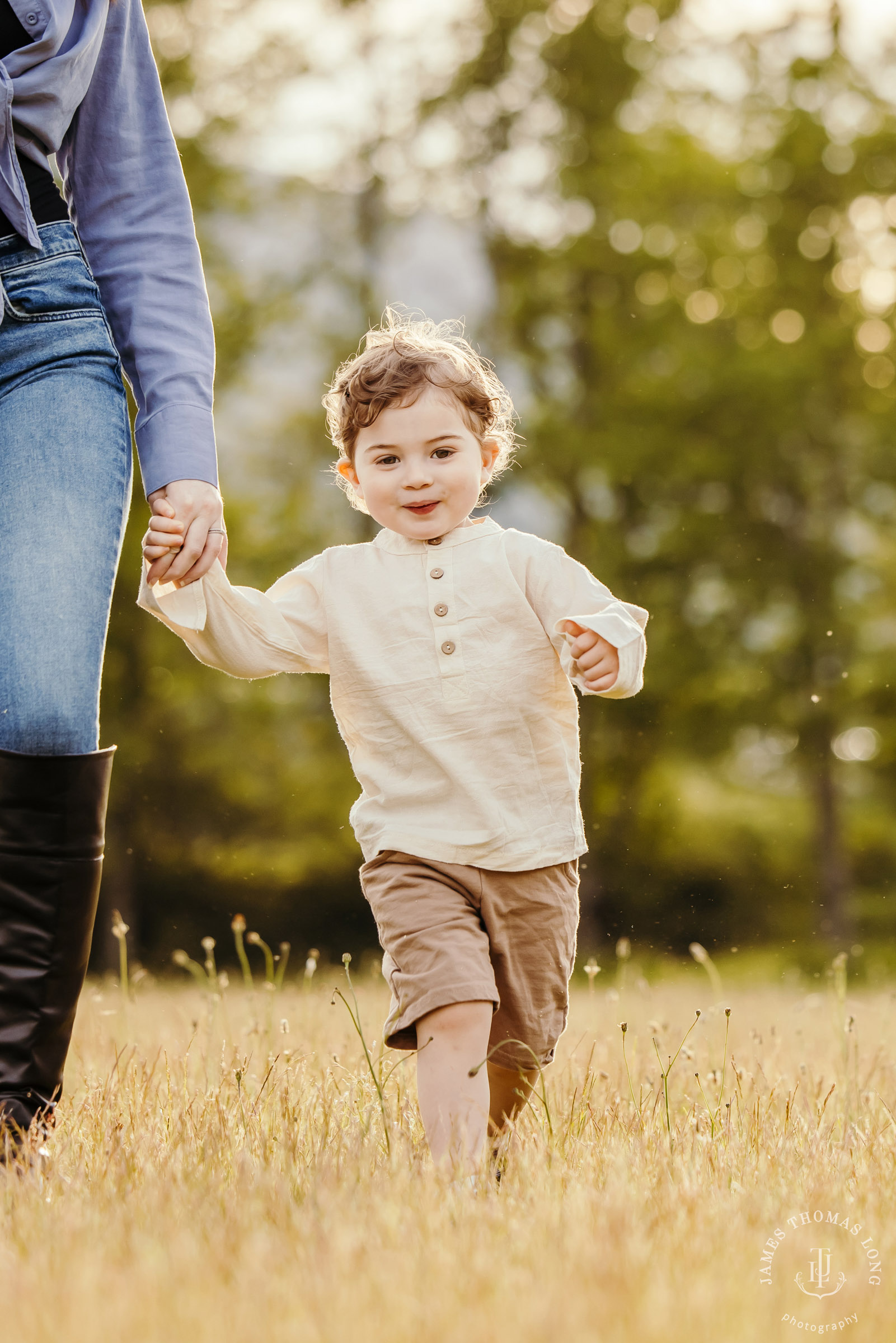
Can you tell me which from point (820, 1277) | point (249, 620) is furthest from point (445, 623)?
point (820, 1277)

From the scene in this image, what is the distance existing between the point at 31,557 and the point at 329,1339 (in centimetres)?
134

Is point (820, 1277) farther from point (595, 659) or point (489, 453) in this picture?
point (489, 453)

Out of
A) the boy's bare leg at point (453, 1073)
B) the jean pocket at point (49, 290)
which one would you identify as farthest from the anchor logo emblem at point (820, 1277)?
Result: the jean pocket at point (49, 290)

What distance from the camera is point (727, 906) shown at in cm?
1664

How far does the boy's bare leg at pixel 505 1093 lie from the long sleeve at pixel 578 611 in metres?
0.78

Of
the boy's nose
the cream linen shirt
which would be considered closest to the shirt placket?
the cream linen shirt

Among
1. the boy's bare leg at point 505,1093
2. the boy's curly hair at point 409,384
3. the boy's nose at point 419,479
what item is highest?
the boy's curly hair at point 409,384

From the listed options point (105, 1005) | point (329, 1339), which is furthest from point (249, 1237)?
point (105, 1005)

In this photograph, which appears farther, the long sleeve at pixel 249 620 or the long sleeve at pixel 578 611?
the long sleeve at pixel 249 620

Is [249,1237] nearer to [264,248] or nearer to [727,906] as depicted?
[264,248]

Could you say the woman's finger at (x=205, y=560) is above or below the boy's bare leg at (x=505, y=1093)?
above

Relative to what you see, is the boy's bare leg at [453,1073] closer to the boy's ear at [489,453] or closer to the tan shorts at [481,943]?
the tan shorts at [481,943]

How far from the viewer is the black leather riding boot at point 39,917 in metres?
2.29

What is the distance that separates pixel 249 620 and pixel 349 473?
46 cm
